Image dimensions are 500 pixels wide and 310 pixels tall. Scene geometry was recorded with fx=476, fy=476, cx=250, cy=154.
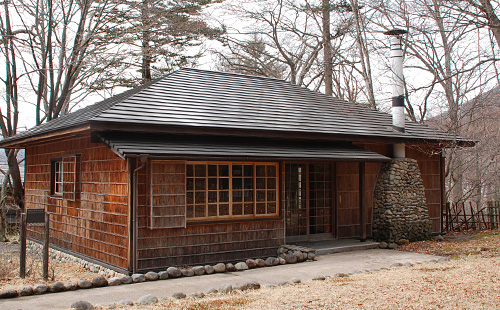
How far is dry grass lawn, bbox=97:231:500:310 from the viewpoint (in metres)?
6.39

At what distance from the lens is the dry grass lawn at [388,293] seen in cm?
639

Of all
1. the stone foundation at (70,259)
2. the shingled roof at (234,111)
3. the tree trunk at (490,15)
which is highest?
the tree trunk at (490,15)

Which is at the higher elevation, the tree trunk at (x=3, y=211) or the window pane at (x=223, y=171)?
the window pane at (x=223, y=171)

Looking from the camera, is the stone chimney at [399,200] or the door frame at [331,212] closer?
the door frame at [331,212]

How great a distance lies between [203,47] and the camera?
2381 centimetres

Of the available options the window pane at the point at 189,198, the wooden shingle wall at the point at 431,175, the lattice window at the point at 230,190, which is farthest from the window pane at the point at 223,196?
the wooden shingle wall at the point at 431,175

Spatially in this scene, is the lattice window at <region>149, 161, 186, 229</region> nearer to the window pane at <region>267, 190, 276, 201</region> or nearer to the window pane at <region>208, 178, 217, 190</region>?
the window pane at <region>208, 178, 217, 190</region>

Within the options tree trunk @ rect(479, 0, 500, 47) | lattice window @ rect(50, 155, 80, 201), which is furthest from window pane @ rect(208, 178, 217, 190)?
tree trunk @ rect(479, 0, 500, 47)

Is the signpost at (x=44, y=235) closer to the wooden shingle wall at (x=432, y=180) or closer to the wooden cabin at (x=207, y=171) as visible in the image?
the wooden cabin at (x=207, y=171)

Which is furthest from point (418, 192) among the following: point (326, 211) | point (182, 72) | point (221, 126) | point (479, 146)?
point (479, 146)

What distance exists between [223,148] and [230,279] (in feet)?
9.15

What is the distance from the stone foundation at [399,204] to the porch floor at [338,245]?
0.68 m

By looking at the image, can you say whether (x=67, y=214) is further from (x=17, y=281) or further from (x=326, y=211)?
(x=326, y=211)

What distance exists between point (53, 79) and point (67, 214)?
7601mm
